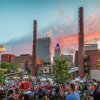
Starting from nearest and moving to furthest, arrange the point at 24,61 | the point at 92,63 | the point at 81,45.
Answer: the point at 81,45 → the point at 92,63 → the point at 24,61

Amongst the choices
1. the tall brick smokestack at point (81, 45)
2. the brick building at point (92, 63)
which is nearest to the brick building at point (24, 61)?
the brick building at point (92, 63)

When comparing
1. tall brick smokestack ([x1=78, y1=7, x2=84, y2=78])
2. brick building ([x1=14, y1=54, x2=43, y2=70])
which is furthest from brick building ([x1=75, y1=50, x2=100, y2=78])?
brick building ([x1=14, y1=54, x2=43, y2=70])

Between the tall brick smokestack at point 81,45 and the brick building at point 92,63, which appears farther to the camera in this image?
the brick building at point 92,63

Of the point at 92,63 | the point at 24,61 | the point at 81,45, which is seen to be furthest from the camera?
the point at 24,61

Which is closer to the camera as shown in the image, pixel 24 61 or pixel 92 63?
pixel 92 63

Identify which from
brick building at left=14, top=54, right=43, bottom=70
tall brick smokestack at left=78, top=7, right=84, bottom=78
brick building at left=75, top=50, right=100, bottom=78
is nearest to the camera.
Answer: tall brick smokestack at left=78, top=7, right=84, bottom=78

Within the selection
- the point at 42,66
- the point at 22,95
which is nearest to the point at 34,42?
the point at 42,66

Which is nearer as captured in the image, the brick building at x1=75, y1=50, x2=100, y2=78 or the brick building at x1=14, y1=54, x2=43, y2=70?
the brick building at x1=75, y1=50, x2=100, y2=78

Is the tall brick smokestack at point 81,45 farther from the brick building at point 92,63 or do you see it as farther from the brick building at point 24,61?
the brick building at point 24,61

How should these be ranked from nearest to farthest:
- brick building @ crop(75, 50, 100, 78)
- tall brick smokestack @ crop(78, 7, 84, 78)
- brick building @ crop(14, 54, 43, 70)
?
tall brick smokestack @ crop(78, 7, 84, 78) < brick building @ crop(75, 50, 100, 78) < brick building @ crop(14, 54, 43, 70)

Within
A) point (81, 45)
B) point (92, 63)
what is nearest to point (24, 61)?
point (92, 63)

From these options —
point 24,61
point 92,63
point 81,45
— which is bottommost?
point 92,63

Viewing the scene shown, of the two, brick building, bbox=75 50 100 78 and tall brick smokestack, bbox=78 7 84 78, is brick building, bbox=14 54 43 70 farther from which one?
tall brick smokestack, bbox=78 7 84 78

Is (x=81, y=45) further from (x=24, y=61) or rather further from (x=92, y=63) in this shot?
(x=24, y=61)
